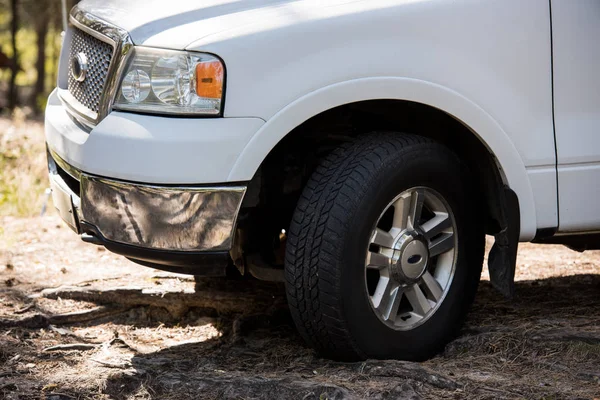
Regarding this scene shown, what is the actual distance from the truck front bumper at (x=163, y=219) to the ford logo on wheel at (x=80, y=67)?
0.51 meters

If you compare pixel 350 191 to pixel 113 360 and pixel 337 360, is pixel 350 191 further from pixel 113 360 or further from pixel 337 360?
pixel 113 360

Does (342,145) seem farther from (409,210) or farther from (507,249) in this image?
(507,249)

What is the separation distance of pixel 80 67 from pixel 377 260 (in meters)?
1.45

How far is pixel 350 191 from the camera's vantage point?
3037mm

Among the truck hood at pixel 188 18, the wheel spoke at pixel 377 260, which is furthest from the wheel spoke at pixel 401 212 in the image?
the truck hood at pixel 188 18

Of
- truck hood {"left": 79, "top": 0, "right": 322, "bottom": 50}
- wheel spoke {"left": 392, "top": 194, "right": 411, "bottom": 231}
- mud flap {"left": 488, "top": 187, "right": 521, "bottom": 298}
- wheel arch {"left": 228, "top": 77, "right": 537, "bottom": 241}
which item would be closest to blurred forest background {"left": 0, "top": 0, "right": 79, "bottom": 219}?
truck hood {"left": 79, "top": 0, "right": 322, "bottom": 50}

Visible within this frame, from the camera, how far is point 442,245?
3361 millimetres

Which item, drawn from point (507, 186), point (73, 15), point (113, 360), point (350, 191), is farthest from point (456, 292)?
point (73, 15)

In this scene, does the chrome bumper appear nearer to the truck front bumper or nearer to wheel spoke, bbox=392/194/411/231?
the truck front bumper

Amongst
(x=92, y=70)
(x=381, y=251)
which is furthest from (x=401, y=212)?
(x=92, y=70)

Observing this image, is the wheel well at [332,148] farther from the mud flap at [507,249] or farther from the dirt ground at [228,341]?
the dirt ground at [228,341]

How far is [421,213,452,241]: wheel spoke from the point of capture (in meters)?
3.32

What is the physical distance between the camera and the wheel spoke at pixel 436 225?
332 cm

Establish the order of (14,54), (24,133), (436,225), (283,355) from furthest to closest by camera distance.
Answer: (14,54) < (24,133) < (283,355) < (436,225)
